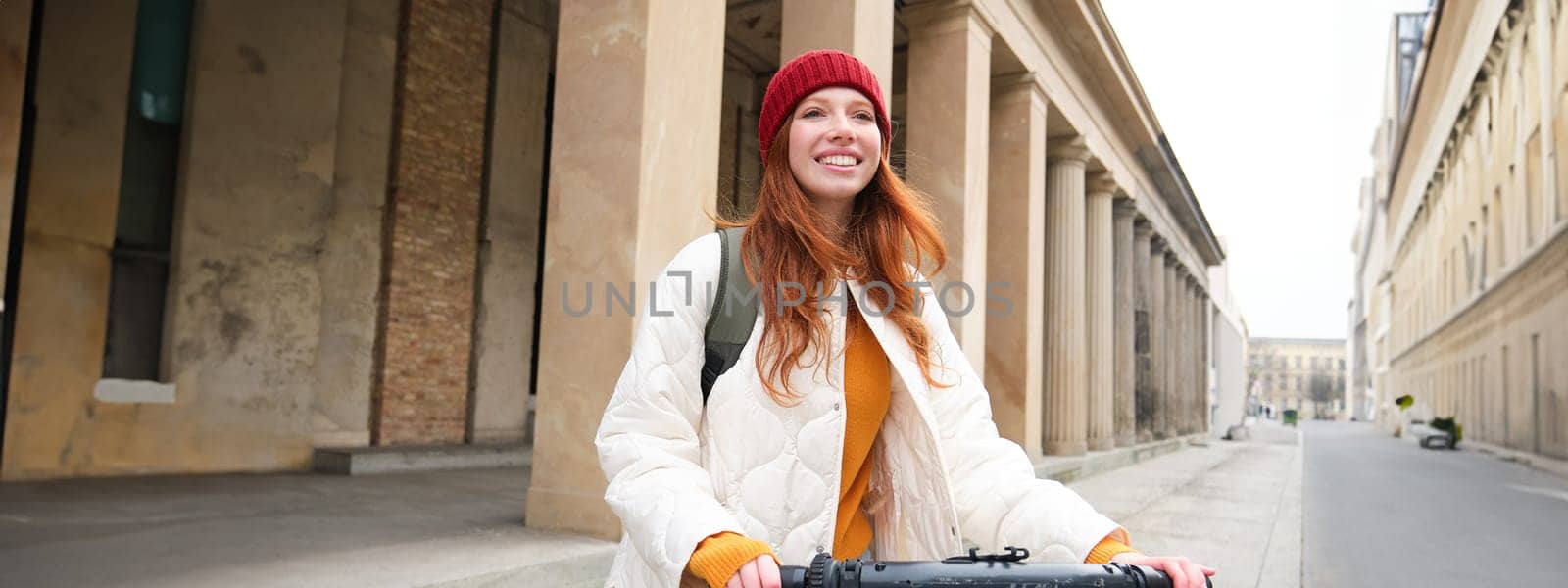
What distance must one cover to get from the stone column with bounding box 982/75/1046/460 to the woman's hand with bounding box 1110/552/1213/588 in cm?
1115

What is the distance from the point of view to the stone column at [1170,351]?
83.1ft

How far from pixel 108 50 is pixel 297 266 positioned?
8.10 ft

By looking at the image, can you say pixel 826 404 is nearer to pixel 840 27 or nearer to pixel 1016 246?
pixel 840 27

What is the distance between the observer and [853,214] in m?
2.14

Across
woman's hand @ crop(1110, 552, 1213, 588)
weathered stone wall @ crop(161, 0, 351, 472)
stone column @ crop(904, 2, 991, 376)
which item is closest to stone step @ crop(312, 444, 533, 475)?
weathered stone wall @ crop(161, 0, 351, 472)

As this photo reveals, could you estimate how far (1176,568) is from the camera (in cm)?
163

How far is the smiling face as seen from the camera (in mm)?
1985

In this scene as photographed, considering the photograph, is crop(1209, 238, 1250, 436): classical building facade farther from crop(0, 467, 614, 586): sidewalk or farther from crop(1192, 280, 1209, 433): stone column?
crop(0, 467, 614, 586): sidewalk

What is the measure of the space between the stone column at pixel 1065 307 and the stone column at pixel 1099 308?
1.63 metres

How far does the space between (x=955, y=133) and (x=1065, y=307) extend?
640 cm

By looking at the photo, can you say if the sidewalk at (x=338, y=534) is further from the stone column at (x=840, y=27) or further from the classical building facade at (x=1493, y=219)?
the classical building facade at (x=1493, y=219)

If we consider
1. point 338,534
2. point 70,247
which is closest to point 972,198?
point 338,534

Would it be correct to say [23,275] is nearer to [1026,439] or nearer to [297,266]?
[297,266]

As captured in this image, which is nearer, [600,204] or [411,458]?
[600,204]
